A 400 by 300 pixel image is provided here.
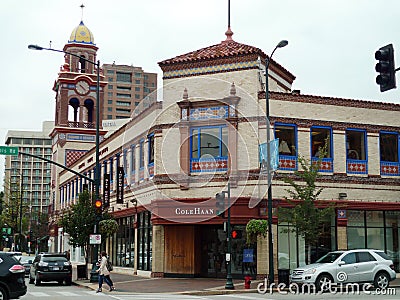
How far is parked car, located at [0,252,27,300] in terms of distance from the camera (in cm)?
1723

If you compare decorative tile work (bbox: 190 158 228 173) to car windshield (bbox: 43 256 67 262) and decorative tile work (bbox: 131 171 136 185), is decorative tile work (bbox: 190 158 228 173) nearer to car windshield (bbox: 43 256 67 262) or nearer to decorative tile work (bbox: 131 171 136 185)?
decorative tile work (bbox: 131 171 136 185)

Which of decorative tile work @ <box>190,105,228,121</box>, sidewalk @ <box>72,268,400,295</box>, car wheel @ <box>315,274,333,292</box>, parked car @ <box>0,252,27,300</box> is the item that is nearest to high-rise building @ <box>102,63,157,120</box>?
decorative tile work @ <box>190,105,228,121</box>

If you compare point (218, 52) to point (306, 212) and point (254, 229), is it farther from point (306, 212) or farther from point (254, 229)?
point (306, 212)

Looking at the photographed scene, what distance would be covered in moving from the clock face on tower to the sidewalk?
3268cm

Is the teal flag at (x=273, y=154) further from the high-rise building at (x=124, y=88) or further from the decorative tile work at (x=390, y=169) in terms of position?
the high-rise building at (x=124, y=88)

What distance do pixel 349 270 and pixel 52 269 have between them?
13.9m

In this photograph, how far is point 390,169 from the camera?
111ft

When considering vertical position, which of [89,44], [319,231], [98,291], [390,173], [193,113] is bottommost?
[98,291]

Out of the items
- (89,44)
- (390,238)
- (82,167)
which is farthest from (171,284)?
(89,44)

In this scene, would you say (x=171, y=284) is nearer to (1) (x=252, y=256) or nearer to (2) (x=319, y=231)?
(1) (x=252, y=256)

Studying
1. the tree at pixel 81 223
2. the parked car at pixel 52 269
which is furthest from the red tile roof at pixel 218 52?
the parked car at pixel 52 269

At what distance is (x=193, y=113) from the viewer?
32.4 metres

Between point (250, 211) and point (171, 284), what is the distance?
5081 mm

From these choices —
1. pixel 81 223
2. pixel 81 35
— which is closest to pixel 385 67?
pixel 81 223
